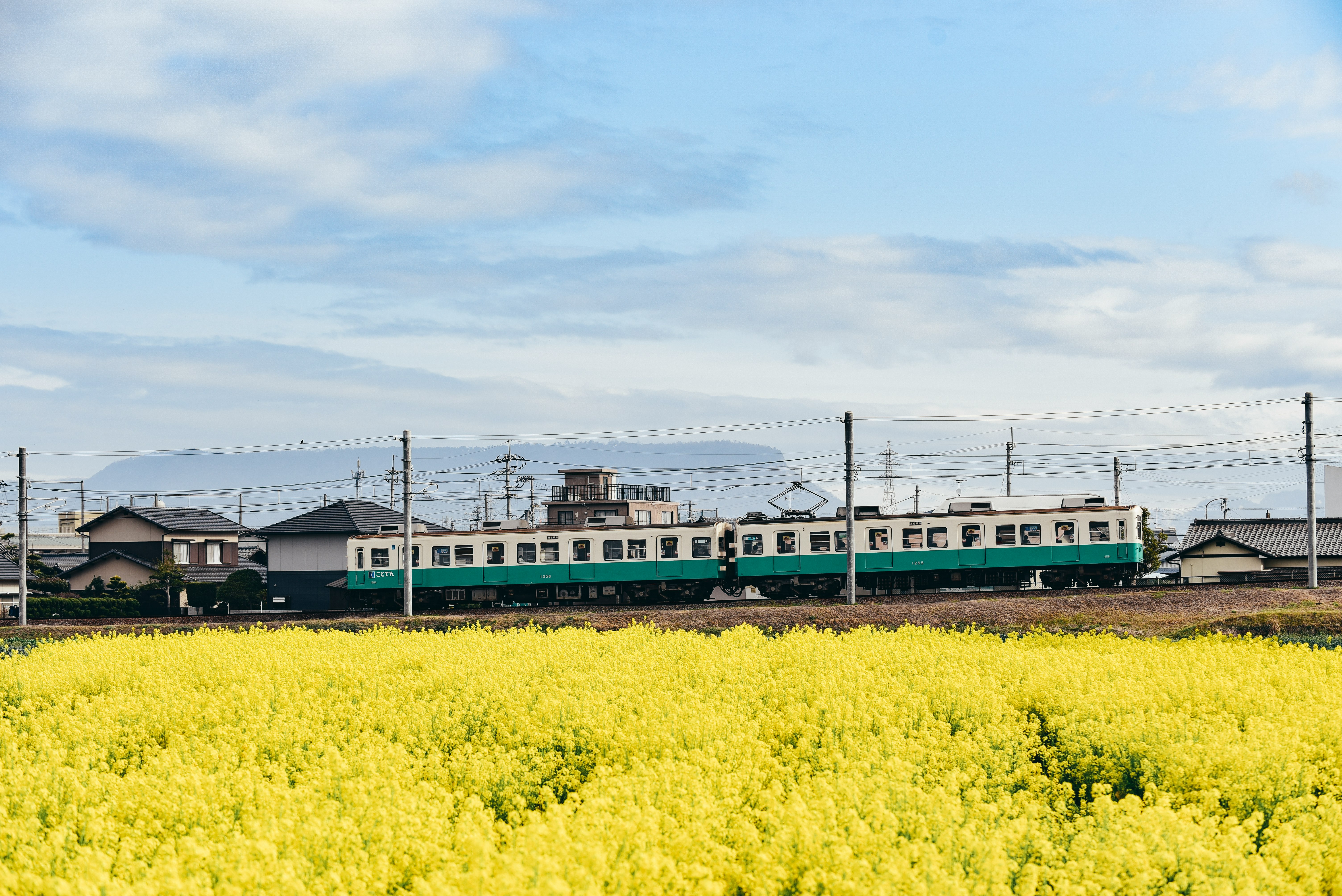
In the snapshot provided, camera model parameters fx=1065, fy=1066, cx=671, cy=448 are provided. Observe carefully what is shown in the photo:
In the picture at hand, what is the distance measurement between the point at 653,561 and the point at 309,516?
94.9 ft

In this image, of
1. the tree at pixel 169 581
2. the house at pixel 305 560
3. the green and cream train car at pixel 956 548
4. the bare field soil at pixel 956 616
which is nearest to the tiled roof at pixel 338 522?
the house at pixel 305 560

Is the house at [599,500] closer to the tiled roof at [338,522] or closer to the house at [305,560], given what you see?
the tiled roof at [338,522]

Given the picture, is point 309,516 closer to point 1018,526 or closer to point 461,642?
point 1018,526

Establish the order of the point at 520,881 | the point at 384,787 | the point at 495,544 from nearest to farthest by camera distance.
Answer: the point at 520,881 → the point at 384,787 → the point at 495,544

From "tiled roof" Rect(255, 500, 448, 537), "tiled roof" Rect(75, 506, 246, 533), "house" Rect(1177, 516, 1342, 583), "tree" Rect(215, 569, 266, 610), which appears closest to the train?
"house" Rect(1177, 516, 1342, 583)

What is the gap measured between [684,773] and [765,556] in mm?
30959

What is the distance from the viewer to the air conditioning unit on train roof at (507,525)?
4203 cm

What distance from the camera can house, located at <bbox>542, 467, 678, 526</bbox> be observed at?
77312 millimetres

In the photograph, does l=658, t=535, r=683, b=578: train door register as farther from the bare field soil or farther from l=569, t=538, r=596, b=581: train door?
l=569, t=538, r=596, b=581: train door

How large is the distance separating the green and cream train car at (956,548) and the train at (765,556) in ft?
0.13

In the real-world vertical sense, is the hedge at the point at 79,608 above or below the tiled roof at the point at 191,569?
below

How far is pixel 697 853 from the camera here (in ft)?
22.1

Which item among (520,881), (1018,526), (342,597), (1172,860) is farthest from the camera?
(342,597)

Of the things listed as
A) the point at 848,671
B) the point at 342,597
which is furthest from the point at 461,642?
the point at 342,597
